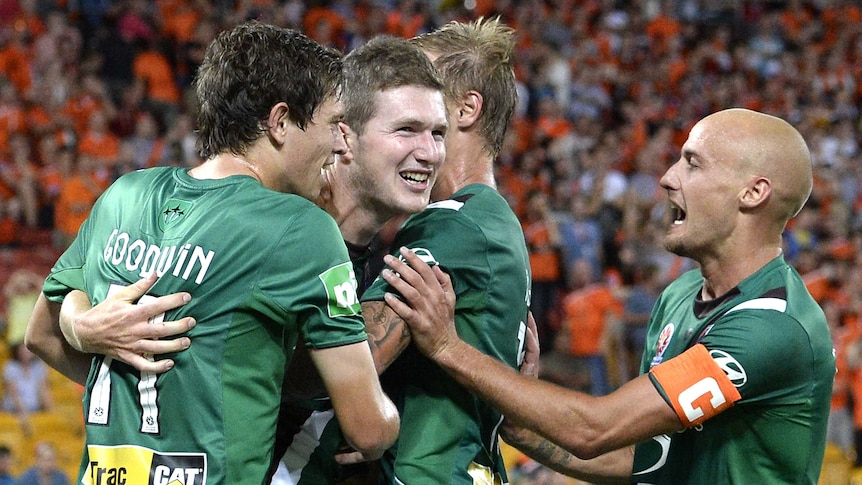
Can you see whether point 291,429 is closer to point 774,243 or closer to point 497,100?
point 497,100

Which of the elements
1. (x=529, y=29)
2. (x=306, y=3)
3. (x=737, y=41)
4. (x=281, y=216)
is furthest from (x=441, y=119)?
(x=737, y=41)

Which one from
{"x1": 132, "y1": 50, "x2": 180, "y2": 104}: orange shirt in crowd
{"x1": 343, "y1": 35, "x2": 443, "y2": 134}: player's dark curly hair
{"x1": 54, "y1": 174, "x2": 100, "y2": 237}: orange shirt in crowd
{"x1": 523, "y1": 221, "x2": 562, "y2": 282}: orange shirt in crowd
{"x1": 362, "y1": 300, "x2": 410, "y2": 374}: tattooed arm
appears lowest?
{"x1": 523, "y1": 221, "x2": 562, "y2": 282}: orange shirt in crowd

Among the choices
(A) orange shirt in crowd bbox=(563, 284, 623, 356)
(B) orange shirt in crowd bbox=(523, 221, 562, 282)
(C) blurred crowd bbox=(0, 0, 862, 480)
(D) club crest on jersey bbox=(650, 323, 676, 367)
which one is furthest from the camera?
(B) orange shirt in crowd bbox=(523, 221, 562, 282)

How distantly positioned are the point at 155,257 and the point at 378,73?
3.79 ft

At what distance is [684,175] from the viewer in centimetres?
425

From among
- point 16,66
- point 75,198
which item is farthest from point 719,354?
point 16,66

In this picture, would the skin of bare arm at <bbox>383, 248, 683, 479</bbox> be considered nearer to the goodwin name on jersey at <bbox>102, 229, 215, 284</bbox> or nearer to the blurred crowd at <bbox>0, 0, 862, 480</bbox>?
the goodwin name on jersey at <bbox>102, 229, 215, 284</bbox>

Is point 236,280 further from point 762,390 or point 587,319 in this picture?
point 587,319

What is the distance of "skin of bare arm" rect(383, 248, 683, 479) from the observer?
3553 mm

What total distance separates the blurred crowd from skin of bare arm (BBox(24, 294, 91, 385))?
8.67 metres

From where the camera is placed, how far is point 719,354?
3.73 m

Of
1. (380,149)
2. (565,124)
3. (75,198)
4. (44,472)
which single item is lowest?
(44,472)

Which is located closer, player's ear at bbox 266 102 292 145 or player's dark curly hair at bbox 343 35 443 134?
player's ear at bbox 266 102 292 145

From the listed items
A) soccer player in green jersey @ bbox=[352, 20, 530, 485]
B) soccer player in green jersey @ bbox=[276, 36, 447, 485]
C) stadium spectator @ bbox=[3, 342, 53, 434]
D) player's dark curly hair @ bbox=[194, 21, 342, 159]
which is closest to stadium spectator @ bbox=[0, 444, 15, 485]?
stadium spectator @ bbox=[3, 342, 53, 434]
